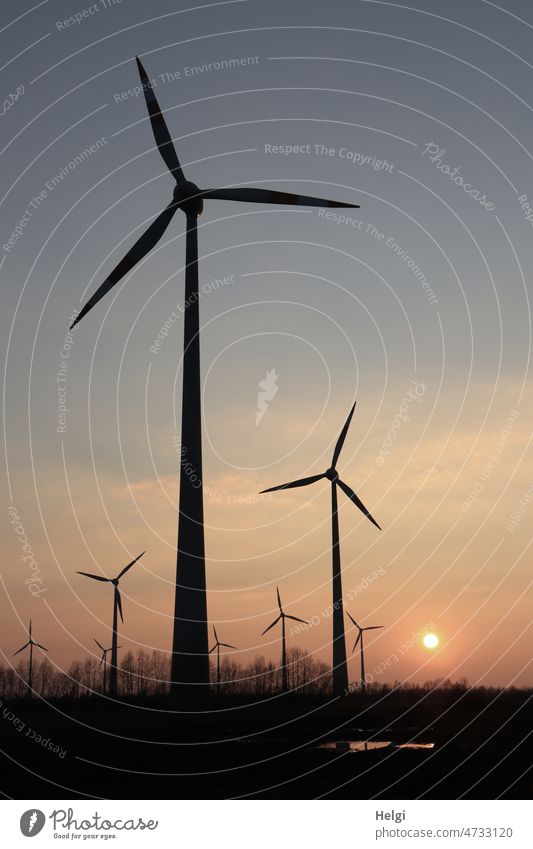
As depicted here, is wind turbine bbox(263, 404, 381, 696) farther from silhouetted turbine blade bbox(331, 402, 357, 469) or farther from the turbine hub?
the turbine hub

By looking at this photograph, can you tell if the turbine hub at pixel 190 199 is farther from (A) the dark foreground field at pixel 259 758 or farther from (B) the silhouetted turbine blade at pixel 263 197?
(A) the dark foreground field at pixel 259 758

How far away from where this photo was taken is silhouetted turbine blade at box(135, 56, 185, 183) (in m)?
68.4

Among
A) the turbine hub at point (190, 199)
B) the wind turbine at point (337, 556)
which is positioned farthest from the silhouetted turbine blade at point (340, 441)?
the turbine hub at point (190, 199)

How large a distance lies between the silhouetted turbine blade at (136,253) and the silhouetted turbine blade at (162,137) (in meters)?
3.81

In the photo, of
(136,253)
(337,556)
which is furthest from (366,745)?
(337,556)

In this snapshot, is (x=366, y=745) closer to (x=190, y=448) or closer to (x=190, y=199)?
(x=190, y=448)

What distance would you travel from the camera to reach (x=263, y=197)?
211ft

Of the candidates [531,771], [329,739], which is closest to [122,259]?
[329,739]

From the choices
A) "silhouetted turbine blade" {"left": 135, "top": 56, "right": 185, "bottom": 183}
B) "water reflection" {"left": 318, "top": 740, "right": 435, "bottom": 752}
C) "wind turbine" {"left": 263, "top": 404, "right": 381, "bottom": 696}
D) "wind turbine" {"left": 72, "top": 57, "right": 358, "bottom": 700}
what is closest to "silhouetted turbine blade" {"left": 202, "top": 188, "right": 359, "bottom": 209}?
"wind turbine" {"left": 72, "top": 57, "right": 358, "bottom": 700}

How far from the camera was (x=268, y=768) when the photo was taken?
34.4 metres

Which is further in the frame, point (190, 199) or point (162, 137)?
point (162, 137)

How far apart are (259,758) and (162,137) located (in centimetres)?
4750
